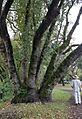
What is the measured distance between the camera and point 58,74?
18.4m

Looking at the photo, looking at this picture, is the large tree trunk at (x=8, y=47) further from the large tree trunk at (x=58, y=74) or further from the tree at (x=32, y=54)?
the large tree trunk at (x=58, y=74)

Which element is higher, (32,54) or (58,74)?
(32,54)

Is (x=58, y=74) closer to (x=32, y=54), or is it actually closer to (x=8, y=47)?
(x=32, y=54)

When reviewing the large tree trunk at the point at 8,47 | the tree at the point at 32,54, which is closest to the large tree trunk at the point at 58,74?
the tree at the point at 32,54

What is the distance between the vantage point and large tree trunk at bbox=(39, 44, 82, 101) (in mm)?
18023

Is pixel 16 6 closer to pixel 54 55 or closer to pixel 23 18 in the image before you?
pixel 23 18

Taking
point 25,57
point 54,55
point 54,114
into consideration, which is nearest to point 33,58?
point 25,57

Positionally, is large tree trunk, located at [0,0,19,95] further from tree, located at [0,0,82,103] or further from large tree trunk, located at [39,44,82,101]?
large tree trunk, located at [39,44,82,101]

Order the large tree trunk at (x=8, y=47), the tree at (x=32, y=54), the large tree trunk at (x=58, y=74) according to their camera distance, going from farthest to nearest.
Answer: the large tree trunk at (x=58, y=74) < the tree at (x=32, y=54) < the large tree trunk at (x=8, y=47)

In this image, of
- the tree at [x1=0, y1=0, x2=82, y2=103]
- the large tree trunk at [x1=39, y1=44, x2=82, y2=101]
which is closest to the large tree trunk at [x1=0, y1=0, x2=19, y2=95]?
the tree at [x1=0, y1=0, x2=82, y2=103]

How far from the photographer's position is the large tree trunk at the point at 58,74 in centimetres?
1802

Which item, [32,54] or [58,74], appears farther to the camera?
[58,74]

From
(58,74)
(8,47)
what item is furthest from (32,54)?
(58,74)

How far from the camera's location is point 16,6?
18484mm
